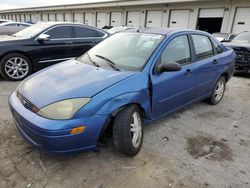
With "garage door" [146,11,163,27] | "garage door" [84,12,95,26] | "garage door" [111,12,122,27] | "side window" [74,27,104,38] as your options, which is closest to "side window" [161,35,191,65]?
"side window" [74,27,104,38]

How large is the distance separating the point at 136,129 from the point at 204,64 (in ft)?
6.09

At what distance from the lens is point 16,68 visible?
216 inches

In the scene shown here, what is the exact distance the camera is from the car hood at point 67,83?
234 cm

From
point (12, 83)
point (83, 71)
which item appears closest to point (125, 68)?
point (83, 71)

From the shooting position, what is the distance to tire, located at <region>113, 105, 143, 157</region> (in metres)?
2.47

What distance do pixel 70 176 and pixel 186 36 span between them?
2.64 metres

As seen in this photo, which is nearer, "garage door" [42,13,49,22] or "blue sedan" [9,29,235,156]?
"blue sedan" [9,29,235,156]

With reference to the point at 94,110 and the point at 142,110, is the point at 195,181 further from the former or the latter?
the point at 94,110

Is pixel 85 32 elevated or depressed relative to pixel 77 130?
elevated

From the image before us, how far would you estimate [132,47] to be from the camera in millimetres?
3301

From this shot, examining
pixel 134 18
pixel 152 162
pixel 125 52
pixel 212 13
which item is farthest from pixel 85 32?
pixel 134 18

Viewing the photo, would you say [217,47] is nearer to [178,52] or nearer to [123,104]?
[178,52]

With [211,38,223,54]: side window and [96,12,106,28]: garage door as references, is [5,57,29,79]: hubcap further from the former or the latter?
[96,12,106,28]: garage door

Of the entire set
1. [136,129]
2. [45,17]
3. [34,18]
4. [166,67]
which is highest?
[166,67]
